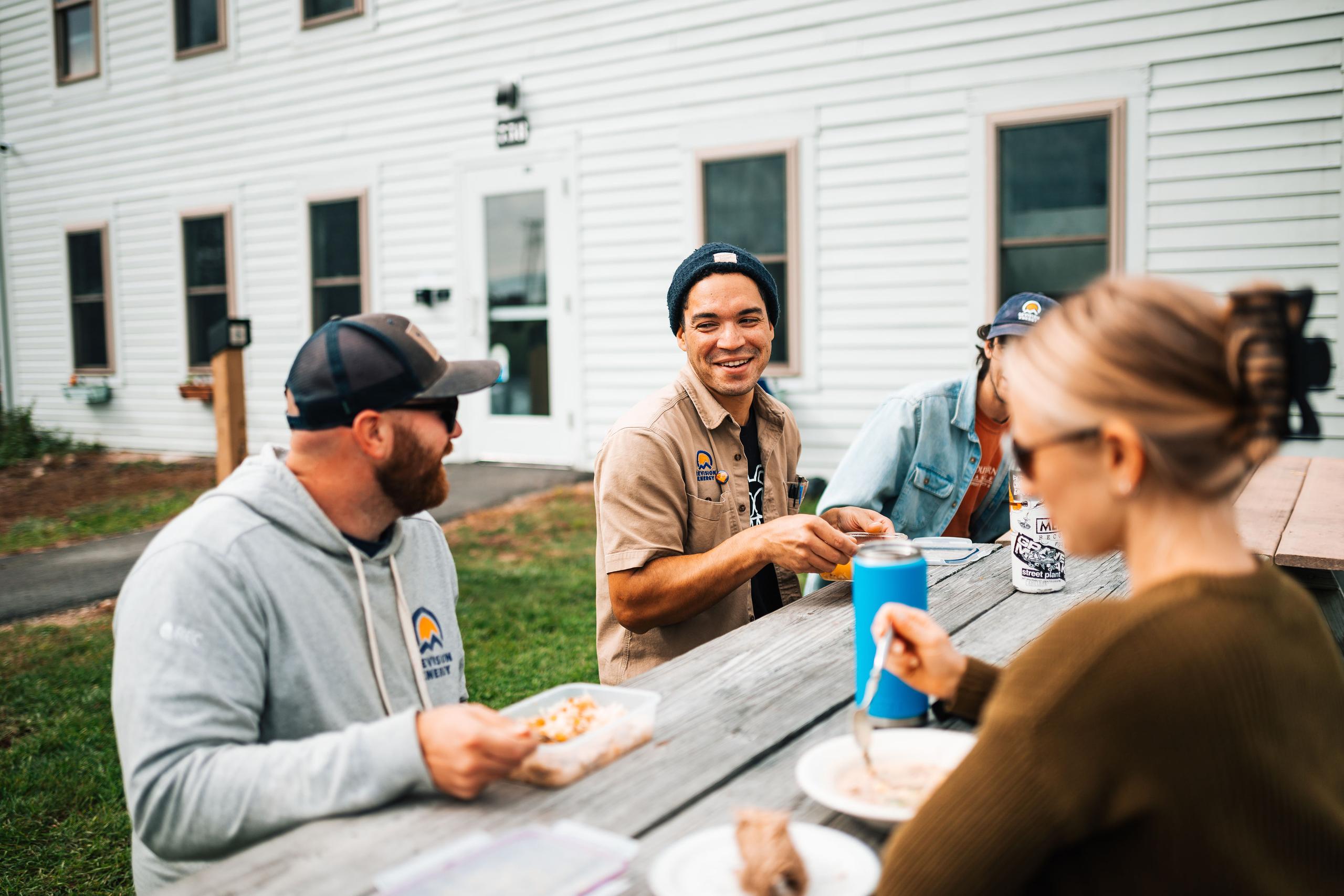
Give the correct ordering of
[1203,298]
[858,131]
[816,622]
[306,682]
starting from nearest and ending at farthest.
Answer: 1. [1203,298]
2. [306,682]
3. [816,622]
4. [858,131]

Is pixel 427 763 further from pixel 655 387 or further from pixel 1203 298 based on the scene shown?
pixel 655 387

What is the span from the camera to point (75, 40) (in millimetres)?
12539

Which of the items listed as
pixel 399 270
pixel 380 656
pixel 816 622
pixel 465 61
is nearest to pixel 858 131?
pixel 465 61

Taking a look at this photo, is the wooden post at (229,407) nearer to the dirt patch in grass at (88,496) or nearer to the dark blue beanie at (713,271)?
the dark blue beanie at (713,271)

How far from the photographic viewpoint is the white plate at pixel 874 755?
1.39 m

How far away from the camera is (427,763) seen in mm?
1401

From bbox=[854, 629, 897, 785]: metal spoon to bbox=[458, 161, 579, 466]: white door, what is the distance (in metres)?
7.80

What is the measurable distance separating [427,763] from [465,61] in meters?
9.18

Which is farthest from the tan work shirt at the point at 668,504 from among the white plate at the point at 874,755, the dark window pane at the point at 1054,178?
the dark window pane at the point at 1054,178

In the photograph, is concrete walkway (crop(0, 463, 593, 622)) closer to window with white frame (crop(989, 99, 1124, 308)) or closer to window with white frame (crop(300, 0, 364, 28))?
window with white frame (crop(989, 99, 1124, 308))

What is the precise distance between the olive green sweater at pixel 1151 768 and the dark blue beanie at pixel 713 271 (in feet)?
6.54

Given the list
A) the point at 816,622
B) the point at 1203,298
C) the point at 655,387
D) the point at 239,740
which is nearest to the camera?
the point at 1203,298

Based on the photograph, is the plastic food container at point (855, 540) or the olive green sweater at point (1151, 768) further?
the plastic food container at point (855, 540)

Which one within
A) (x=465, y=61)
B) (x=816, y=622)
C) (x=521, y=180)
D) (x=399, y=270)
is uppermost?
(x=465, y=61)
